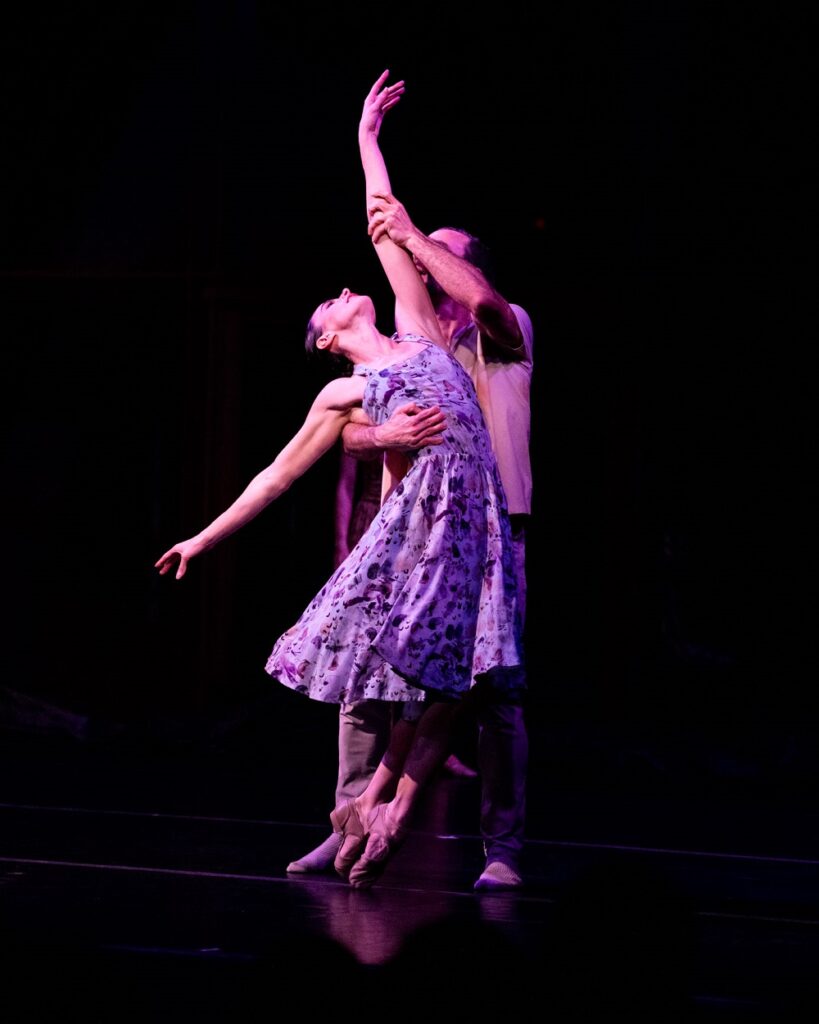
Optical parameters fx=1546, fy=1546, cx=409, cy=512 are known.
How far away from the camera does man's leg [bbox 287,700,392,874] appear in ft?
11.4

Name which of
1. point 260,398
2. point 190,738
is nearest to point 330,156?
point 260,398

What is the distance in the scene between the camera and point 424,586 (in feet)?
10.7

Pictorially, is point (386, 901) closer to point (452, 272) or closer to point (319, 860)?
point (319, 860)

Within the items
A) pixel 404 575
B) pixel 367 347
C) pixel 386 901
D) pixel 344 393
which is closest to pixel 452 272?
pixel 367 347

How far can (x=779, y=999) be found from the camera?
7.61ft

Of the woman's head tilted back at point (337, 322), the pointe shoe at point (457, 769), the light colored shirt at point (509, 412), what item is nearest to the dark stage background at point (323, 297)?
the pointe shoe at point (457, 769)

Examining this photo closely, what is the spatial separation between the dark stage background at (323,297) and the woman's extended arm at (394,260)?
3498mm

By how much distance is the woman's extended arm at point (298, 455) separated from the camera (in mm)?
3529

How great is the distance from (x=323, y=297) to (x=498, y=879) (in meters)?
4.40

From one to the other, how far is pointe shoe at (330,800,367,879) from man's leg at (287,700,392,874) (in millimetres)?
130

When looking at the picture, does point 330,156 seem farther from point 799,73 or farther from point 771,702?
point 771,702

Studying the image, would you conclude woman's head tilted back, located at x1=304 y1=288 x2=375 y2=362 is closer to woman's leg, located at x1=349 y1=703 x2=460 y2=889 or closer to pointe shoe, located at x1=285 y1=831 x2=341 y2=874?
woman's leg, located at x1=349 y1=703 x2=460 y2=889

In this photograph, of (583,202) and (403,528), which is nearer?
(403,528)

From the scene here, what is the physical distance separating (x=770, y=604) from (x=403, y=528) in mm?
4395
